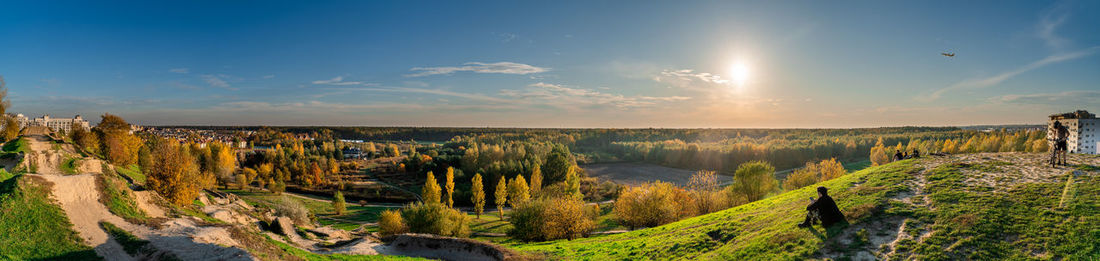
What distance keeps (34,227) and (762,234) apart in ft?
95.8

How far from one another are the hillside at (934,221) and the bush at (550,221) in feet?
51.4

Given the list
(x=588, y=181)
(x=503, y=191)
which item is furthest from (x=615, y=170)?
(x=503, y=191)

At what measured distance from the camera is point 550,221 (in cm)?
3753

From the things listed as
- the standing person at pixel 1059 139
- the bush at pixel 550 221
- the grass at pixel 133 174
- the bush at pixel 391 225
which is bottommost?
the bush at pixel 391 225

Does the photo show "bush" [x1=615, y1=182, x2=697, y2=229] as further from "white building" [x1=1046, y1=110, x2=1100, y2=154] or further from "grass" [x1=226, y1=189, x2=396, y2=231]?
"grass" [x1=226, y1=189, x2=396, y2=231]

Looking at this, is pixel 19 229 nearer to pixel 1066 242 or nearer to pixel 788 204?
pixel 788 204

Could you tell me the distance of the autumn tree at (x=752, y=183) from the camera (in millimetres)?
52344

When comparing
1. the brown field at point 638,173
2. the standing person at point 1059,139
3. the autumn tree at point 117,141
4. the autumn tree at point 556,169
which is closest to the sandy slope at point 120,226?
the standing person at point 1059,139

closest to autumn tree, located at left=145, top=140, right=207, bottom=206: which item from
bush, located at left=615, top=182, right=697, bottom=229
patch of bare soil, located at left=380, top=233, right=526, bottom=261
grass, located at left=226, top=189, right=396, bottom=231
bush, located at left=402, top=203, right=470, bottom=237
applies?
patch of bare soil, located at left=380, top=233, right=526, bottom=261

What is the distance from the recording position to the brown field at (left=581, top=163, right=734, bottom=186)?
121 metres

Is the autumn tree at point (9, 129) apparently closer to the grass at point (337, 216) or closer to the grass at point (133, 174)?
the grass at point (133, 174)

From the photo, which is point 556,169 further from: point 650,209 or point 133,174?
point 133,174

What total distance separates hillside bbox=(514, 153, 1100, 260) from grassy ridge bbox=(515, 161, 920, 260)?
0.05m

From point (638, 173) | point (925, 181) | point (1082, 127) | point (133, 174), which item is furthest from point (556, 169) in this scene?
point (925, 181)
